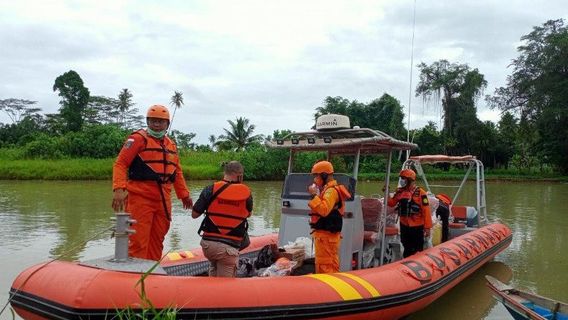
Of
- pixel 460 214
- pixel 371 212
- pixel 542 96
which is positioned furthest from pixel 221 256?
pixel 542 96

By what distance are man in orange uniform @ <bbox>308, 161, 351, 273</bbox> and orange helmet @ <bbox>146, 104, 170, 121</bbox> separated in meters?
1.34

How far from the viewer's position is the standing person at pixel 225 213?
3.82 meters

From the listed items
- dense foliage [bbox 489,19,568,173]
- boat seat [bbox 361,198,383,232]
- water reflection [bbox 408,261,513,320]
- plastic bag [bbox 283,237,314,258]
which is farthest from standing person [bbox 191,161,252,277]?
dense foliage [bbox 489,19,568,173]

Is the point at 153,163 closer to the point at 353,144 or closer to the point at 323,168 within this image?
the point at 323,168

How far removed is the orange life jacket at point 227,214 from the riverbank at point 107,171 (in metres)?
21.9

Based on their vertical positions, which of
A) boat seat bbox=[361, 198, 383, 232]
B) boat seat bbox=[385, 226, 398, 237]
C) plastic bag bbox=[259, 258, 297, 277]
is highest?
boat seat bbox=[361, 198, 383, 232]

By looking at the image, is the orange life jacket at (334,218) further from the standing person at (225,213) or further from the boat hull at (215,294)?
the standing person at (225,213)

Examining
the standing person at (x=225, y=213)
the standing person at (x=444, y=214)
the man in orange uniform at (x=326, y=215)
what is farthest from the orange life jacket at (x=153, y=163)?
the standing person at (x=444, y=214)

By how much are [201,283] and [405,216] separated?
2813 mm

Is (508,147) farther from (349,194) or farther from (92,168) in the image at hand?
(349,194)

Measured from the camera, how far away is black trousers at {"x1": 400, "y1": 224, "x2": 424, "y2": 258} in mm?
5574

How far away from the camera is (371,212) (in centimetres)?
564

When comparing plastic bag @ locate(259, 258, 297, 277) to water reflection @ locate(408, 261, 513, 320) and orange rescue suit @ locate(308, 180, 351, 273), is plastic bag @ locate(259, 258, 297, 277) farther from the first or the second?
water reflection @ locate(408, 261, 513, 320)

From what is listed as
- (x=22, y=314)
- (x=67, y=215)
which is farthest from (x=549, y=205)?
(x=22, y=314)
